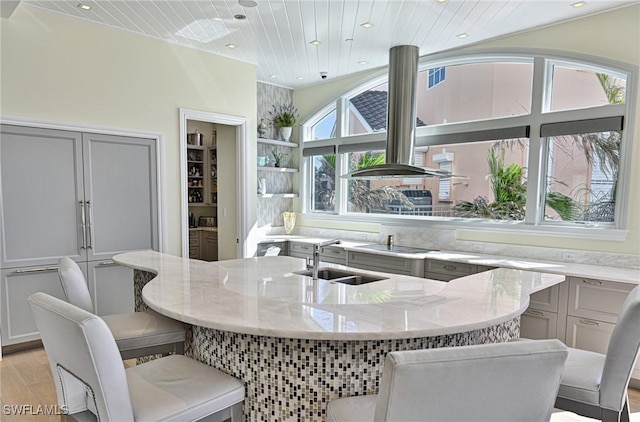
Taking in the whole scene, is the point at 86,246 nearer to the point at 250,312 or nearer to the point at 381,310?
the point at 250,312

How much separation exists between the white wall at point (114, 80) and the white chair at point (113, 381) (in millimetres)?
2863

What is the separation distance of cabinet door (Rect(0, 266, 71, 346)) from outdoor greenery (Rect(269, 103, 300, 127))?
3.62 metres

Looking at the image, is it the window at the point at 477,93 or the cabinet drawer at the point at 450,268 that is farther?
the window at the point at 477,93

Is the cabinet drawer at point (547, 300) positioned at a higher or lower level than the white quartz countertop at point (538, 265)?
lower

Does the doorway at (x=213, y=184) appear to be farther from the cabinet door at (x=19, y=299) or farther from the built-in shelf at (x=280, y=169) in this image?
the cabinet door at (x=19, y=299)

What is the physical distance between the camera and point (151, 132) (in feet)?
14.5

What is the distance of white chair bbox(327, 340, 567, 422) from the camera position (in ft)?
3.60

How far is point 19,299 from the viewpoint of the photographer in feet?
12.1

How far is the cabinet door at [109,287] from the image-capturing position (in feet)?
13.4

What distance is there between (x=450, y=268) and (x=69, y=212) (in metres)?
3.80

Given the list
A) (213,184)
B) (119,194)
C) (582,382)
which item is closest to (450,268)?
(582,382)

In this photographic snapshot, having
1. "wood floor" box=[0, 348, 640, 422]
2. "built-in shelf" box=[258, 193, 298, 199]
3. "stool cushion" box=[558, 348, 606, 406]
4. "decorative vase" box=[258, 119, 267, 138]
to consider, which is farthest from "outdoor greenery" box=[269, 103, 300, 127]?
"stool cushion" box=[558, 348, 606, 406]

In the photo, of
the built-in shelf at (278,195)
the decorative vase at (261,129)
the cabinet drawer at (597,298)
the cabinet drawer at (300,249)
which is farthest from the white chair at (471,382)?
the decorative vase at (261,129)

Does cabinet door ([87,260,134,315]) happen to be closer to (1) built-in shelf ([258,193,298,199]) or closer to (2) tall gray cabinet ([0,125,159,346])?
(2) tall gray cabinet ([0,125,159,346])
